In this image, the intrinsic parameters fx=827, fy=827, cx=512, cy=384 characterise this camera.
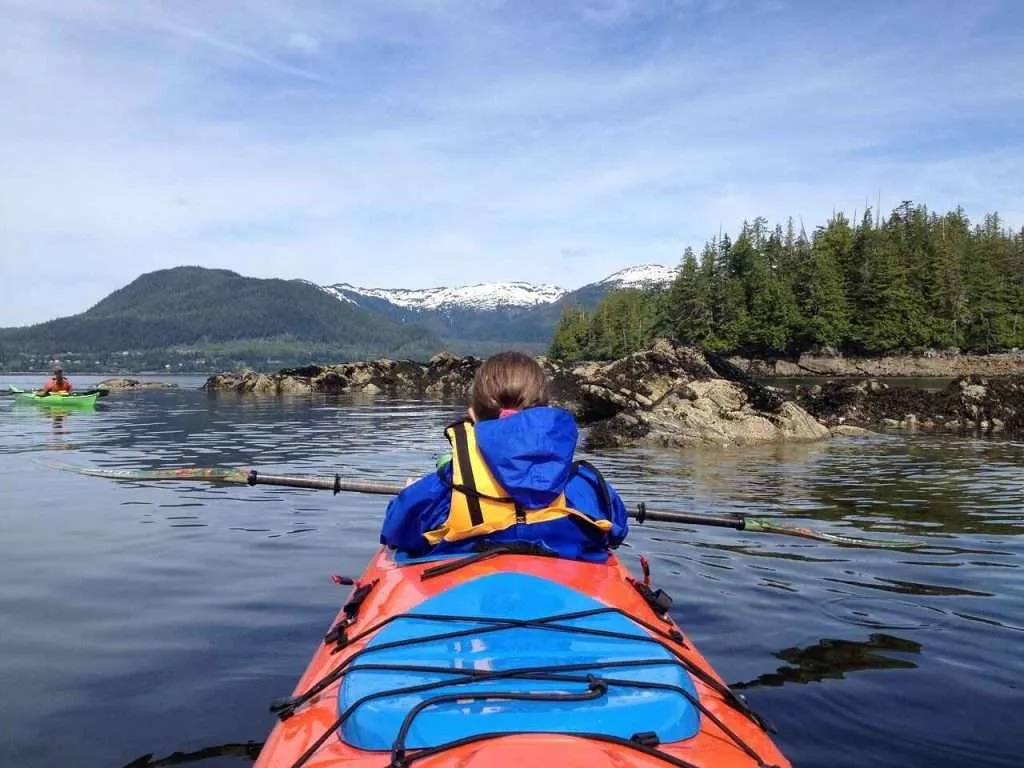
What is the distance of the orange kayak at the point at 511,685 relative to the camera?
2.76 metres

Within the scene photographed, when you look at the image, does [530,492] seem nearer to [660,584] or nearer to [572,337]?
[660,584]

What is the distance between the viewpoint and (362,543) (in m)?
10.1

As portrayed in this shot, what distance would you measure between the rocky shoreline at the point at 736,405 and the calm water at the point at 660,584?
15.9ft

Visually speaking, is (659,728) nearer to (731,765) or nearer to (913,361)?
(731,765)

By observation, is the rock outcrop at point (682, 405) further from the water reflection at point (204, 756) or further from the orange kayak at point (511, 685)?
the orange kayak at point (511, 685)

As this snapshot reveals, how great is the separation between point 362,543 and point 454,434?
618 cm

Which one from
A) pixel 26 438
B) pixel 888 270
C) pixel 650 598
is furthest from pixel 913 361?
pixel 650 598

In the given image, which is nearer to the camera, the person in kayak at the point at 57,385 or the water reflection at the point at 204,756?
the water reflection at the point at 204,756

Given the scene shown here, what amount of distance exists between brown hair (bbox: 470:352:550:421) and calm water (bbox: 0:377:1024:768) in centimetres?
238

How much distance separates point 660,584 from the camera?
8211 mm

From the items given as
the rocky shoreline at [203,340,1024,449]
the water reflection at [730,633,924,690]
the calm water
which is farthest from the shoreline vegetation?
the water reflection at [730,633,924,690]

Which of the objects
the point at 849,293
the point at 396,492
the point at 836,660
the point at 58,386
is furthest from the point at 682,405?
the point at 849,293

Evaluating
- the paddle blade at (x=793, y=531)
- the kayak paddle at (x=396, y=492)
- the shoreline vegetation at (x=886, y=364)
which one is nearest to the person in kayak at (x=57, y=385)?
the kayak paddle at (x=396, y=492)

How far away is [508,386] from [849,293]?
106349mm
